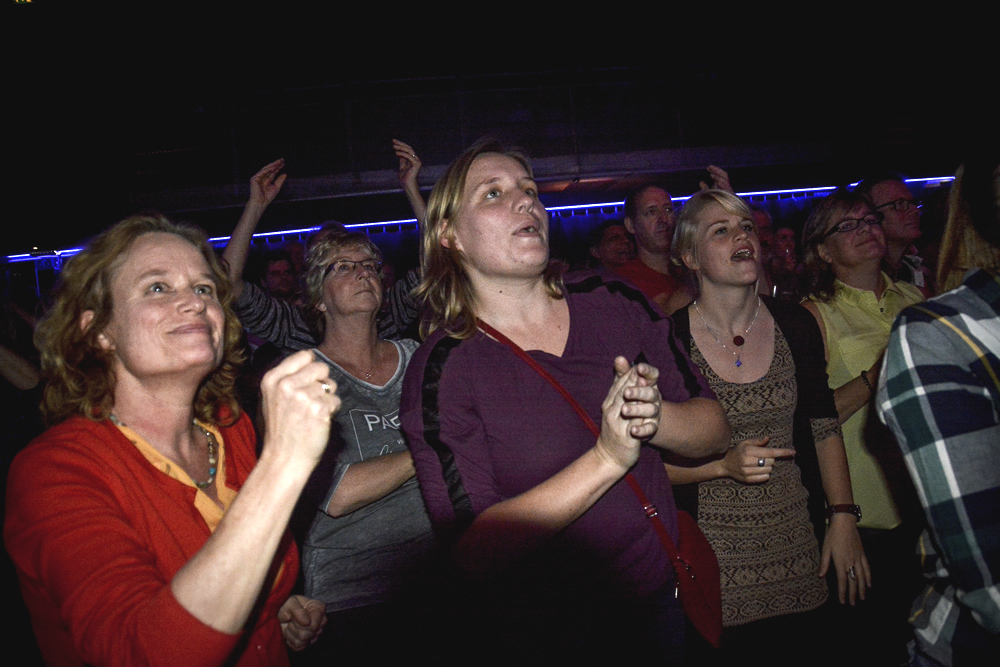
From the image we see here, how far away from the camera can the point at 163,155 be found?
8.11m

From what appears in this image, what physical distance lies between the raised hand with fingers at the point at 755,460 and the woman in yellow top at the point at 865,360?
2.08 ft

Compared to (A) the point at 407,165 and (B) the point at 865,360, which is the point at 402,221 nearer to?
(A) the point at 407,165

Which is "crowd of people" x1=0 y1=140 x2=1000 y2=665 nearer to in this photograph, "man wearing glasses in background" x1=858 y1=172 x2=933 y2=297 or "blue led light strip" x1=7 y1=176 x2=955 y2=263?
"man wearing glasses in background" x1=858 y1=172 x2=933 y2=297

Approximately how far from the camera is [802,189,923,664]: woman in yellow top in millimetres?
2191

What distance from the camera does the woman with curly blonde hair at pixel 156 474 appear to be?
0.91 m

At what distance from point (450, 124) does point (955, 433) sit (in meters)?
8.35

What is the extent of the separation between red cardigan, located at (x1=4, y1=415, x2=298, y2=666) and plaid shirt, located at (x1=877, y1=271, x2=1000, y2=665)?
129cm

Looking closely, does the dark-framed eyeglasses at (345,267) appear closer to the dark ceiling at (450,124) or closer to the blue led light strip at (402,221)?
the dark ceiling at (450,124)

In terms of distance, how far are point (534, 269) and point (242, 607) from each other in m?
1.04

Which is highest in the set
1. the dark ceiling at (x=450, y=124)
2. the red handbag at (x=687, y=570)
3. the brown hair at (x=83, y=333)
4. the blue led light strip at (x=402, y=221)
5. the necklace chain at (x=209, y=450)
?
the dark ceiling at (x=450, y=124)

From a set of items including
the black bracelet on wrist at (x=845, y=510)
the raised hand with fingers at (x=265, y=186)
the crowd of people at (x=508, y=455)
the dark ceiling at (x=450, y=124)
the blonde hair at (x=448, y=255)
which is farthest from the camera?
the dark ceiling at (x=450, y=124)

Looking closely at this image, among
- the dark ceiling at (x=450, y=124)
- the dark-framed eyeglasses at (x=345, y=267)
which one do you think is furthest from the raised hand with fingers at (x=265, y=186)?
the dark ceiling at (x=450, y=124)

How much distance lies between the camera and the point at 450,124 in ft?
27.8

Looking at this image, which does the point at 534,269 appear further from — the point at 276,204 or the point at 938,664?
the point at 276,204
